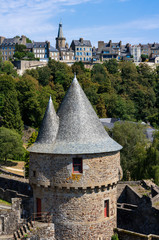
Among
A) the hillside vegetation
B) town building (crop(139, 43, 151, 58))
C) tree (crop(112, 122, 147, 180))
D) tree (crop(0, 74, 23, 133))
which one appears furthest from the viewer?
town building (crop(139, 43, 151, 58))

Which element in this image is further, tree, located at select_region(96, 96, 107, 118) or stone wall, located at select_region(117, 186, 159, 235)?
Result: tree, located at select_region(96, 96, 107, 118)

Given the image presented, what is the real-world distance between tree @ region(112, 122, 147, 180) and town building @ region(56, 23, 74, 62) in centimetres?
9284

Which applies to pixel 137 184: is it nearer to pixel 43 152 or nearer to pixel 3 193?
pixel 3 193

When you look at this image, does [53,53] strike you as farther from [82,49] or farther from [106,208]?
[106,208]

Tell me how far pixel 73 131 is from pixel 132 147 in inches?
1175

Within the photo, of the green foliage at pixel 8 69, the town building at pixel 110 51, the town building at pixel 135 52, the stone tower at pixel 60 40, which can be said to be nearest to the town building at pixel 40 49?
the stone tower at pixel 60 40

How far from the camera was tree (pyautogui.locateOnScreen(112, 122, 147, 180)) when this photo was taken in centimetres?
4475

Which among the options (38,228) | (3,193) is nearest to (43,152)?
(38,228)

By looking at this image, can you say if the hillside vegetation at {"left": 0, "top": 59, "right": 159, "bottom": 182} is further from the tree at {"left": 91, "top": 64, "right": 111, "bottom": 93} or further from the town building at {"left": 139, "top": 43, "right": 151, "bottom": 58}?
the town building at {"left": 139, "top": 43, "right": 151, "bottom": 58}

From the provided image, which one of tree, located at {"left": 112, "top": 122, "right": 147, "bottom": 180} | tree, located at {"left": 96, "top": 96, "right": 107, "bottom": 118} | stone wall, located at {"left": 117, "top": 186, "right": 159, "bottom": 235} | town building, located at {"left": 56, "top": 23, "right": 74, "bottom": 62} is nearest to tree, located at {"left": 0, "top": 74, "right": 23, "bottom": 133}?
tree, located at {"left": 112, "top": 122, "right": 147, "bottom": 180}

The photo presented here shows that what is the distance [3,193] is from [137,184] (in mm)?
12185

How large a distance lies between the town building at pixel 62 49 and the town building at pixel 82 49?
280 cm

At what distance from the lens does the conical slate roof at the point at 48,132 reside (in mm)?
23203

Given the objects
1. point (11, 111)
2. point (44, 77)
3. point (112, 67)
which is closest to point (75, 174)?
A: point (11, 111)
